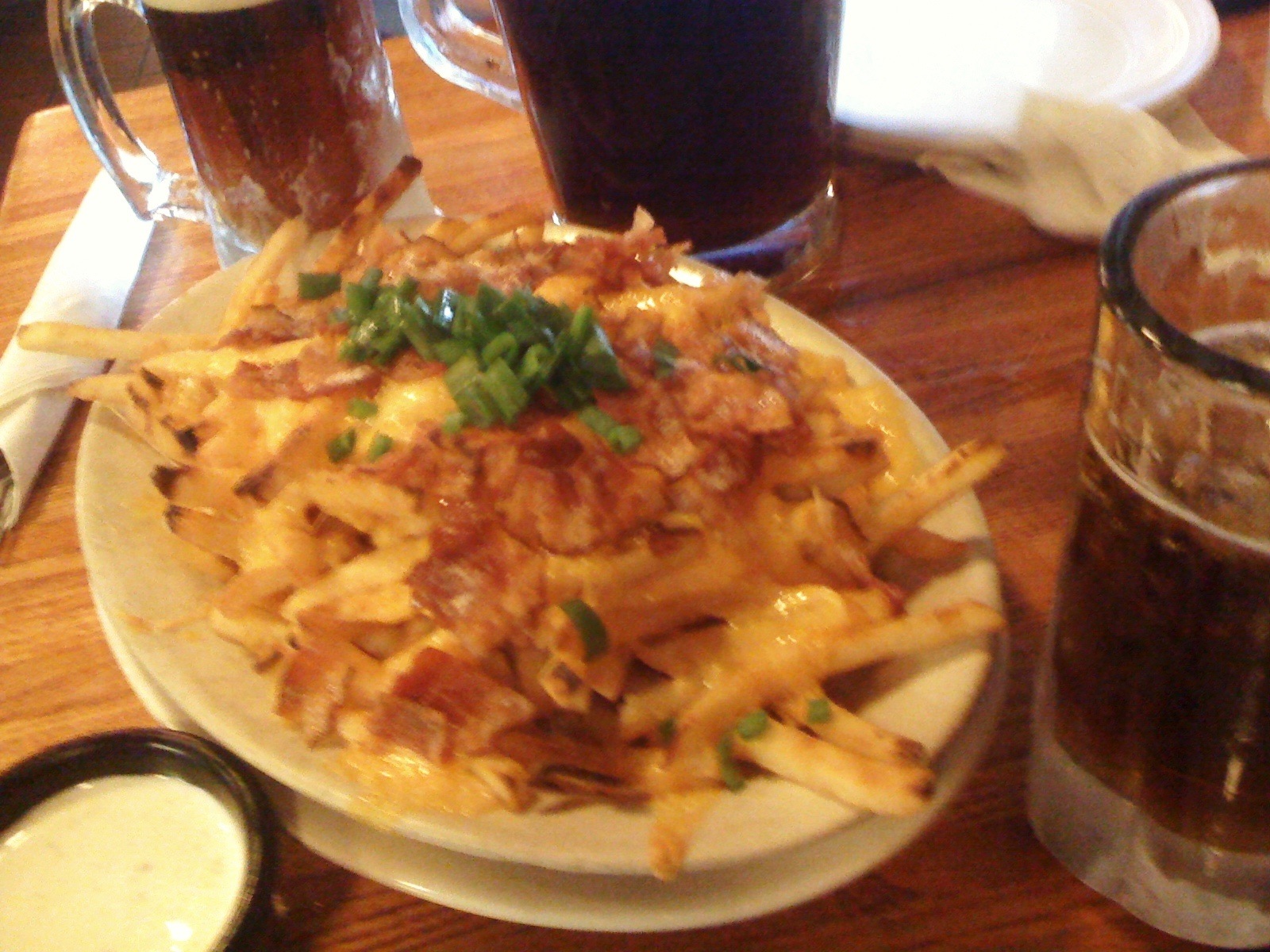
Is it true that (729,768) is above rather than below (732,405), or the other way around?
below

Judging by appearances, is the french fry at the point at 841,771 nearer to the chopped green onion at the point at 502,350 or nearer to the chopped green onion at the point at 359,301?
the chopped green onion at the point at 502,350

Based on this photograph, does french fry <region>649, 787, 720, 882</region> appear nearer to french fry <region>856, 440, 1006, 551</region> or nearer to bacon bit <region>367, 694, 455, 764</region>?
bacon bit <region>367, 694, 455, 764</region>

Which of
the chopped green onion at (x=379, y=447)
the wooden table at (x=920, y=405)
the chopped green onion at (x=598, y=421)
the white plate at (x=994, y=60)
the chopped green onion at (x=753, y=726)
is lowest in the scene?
the wooden table at (x=920, y=405)

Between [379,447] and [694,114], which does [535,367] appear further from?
[694,114]

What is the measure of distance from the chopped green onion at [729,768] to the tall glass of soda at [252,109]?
1173 mm

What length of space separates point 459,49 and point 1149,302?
139cm

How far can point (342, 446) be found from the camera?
0.93 metres

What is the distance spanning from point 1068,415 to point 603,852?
2.97 ft

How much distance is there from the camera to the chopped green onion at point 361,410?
0.95 metres

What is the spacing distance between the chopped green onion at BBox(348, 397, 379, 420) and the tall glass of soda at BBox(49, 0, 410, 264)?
0.79 m

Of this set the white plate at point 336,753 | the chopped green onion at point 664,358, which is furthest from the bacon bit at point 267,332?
the chopped green onion at point 664,358

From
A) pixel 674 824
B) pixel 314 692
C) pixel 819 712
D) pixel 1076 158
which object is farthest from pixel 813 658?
pixel 1076 158

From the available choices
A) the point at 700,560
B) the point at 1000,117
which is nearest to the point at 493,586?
the point at 700,560

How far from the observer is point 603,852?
0.75m
